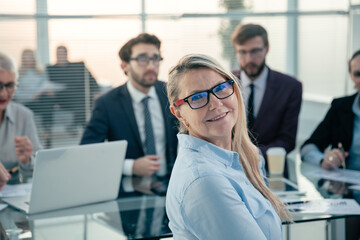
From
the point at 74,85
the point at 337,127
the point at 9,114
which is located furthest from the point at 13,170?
the point at 337,127

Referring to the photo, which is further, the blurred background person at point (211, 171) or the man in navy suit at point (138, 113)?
the man in navy suit at point (138, 113)

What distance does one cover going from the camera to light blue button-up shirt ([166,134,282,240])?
1.27 meters

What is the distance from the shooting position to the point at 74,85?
4.41 m

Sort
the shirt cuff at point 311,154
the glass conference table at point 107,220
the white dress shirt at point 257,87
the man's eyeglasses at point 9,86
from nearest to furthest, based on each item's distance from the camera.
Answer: the glass conference table at point 107,220 → the man's eyeglasses at point 9,86 → the shirt cuff at point 311,154 → the white dress shirt at point 257,87

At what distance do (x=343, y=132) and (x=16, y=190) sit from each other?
189cm

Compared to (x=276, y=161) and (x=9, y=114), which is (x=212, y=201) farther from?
(x=9, y=114)

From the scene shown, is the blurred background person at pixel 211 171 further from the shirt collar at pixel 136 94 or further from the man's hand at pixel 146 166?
the shirt collar at pixel 136 94

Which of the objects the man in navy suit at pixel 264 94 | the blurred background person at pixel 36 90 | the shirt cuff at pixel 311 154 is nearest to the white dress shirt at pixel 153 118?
the man in navy suit at pixel 264 94

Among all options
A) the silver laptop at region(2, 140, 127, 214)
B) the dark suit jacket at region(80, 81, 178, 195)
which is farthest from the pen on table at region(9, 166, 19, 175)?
the silver laptop at region(2, 140, 127, 214)

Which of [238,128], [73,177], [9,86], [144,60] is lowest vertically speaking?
[73,177]

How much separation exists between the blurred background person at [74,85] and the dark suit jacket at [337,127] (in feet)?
7.26

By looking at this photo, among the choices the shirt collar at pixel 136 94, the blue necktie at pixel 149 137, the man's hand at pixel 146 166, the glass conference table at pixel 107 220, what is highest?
the shirt collar at pixel 136 94

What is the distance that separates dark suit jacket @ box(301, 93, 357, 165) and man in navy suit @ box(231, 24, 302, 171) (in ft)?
0.59

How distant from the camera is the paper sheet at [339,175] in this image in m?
2.45
